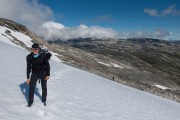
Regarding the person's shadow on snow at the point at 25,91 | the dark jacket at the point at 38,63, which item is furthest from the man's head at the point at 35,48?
the person's shadow on snow at the point at 25,91

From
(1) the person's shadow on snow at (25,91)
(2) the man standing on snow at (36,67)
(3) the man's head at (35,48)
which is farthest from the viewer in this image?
(1) the person's shadow on snow at (25,91)

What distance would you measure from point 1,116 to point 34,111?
1.97 m

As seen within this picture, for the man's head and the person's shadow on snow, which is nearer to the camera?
the man's head

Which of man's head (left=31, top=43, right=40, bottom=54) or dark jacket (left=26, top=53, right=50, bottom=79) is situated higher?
man's head (left=31, top=43, right=40, bottom=54)

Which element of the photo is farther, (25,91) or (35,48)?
(25,91)

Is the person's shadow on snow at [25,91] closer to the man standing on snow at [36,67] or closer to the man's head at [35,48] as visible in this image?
the man standing on snow at [36,67]

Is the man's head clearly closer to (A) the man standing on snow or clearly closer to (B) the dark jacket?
(A) the man standing on snow

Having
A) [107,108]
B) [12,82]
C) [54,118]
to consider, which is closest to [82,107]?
[107,108]

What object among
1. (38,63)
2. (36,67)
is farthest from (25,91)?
(38,63)

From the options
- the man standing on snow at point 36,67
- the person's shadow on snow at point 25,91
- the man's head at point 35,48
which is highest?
the man's head at point 35,48

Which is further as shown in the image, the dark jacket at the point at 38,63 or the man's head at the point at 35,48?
the dark jacket at the point at 38,63

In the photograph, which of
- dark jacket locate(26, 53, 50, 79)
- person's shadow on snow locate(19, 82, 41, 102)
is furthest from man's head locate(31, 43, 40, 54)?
person's shadow on snow locate(19, 82, 41, 102)

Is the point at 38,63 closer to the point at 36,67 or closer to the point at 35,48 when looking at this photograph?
the point at 36,67

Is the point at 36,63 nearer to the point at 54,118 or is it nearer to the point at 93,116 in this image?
the point at 54,118
